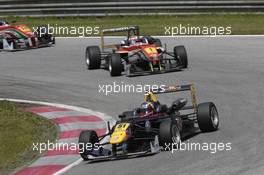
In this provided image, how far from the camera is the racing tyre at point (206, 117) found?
489 inches

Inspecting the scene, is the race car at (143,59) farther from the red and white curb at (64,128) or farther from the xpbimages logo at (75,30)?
the xpbimages logo at (75,30)

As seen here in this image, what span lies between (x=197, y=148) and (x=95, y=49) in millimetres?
9864

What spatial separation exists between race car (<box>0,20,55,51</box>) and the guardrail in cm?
617

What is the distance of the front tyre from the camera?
19344mm

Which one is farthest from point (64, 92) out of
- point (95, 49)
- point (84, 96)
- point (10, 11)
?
point (10, 11)

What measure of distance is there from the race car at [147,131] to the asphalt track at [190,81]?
20 centimetres

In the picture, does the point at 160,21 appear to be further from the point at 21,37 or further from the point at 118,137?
the point at 118,137

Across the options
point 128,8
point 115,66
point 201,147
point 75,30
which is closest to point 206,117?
point 201,147

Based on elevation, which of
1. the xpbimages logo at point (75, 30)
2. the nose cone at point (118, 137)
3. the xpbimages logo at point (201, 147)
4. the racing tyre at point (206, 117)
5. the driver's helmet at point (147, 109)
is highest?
the xpbimages logo at point (75, 30)

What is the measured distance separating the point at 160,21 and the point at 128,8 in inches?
63.4

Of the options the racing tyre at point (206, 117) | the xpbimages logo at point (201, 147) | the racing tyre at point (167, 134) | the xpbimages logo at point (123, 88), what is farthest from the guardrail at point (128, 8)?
the racing tyre at point (167, 134)

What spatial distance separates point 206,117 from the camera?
12.4 meters

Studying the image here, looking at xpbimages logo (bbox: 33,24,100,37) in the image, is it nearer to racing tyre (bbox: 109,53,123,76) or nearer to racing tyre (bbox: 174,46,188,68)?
racing tyre (bbox: 109,53,123,76)

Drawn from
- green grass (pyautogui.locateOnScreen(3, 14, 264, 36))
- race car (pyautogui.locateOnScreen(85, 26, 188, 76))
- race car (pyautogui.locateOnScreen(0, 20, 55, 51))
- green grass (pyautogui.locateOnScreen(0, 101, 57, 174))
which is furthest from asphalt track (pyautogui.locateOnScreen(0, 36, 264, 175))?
green grass (pyautogui.locateOnScreen(3, 14, 264, 36))
